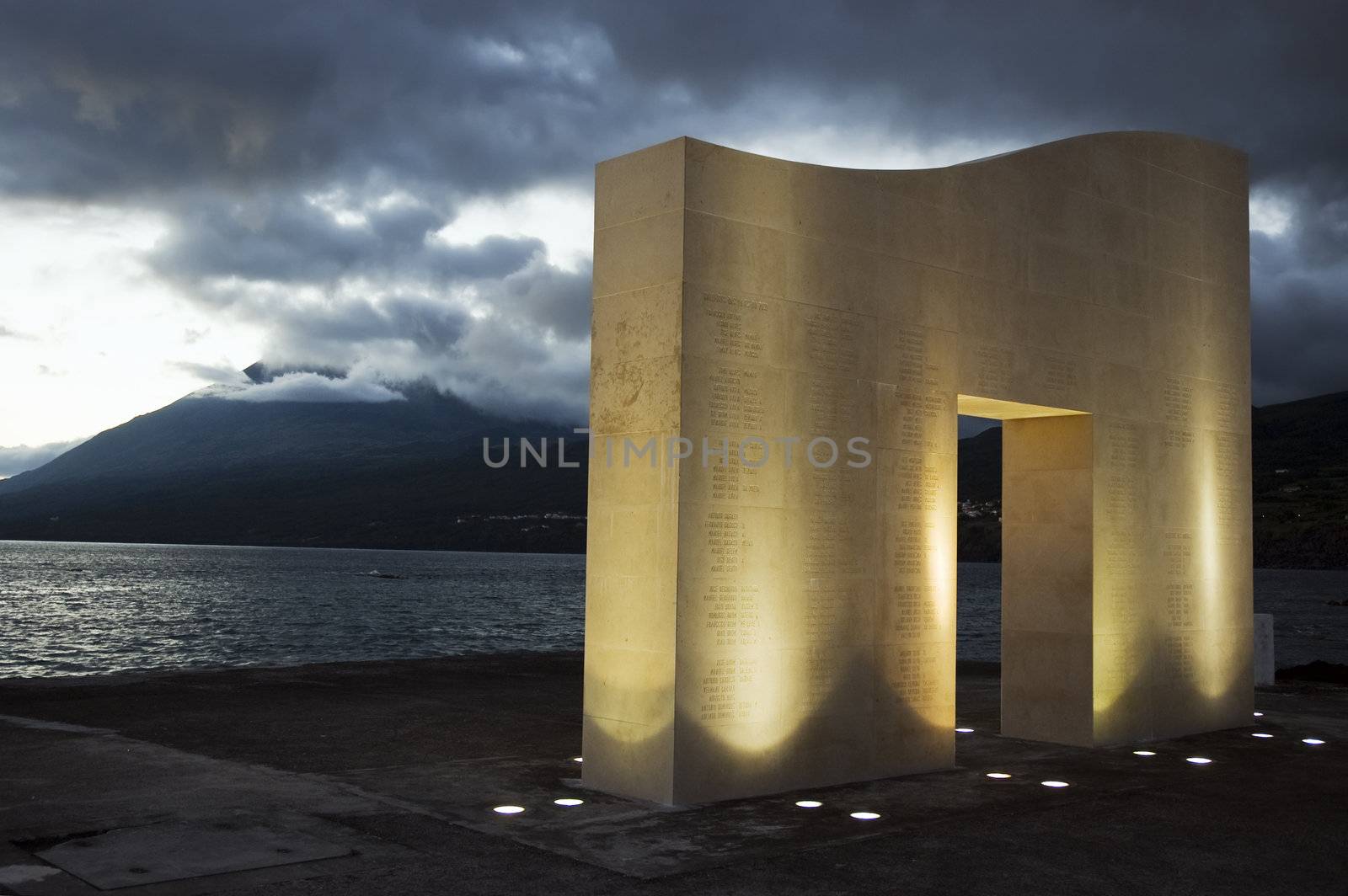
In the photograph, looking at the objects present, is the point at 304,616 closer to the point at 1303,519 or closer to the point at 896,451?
the point at 896,451

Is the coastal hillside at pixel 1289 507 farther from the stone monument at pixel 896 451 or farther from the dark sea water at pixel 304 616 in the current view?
the stone monument at pixel 896 451

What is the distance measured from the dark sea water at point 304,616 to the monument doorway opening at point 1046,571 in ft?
68.6

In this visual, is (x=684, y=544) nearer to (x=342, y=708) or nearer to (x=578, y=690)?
(x=342, y=708)

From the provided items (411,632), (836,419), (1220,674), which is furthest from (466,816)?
(411,632)

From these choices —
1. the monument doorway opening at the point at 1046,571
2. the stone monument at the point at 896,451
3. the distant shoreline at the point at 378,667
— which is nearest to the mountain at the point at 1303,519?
the distant shoreline at the point at 378,667

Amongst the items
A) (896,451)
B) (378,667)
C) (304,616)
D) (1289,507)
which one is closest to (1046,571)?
(896,451)

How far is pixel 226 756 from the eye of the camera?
9.25 metres

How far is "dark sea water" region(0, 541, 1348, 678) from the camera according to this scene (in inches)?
1582

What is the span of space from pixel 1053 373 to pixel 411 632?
44454 millimetres

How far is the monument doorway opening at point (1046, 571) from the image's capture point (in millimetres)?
10734

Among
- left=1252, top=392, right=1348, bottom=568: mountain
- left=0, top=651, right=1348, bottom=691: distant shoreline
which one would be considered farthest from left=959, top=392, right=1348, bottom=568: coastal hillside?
left=0, top=651, right=1348, bottom=691: distant shoreline

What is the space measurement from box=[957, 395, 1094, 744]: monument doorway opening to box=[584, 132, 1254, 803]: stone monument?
0.03 meters

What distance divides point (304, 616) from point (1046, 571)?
180 feet

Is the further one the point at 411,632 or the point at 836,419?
the point at 411,632
